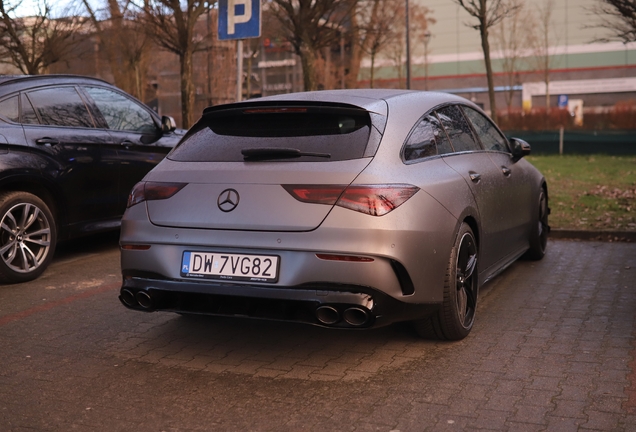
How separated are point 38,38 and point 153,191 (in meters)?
23.1

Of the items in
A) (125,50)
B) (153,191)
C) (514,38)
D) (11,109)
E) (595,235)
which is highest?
(514,38)

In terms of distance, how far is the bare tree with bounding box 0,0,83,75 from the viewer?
23734 millimetres

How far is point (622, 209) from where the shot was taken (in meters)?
10.7

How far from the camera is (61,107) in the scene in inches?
301

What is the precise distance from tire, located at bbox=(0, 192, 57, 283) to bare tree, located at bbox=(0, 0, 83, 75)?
17.5 metres

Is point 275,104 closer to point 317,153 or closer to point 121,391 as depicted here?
point 317,153

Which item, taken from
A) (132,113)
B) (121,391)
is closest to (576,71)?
(132,113)

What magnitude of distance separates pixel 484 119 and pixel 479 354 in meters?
2.56

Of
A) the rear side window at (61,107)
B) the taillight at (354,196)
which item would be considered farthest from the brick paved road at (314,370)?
the rear side window at (61,107)

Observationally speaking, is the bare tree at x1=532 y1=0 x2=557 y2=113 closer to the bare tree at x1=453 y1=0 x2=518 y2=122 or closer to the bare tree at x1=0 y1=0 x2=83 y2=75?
the bare tree at x1=453 y1=0 x2=518 y2=122

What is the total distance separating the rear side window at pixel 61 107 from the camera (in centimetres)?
738

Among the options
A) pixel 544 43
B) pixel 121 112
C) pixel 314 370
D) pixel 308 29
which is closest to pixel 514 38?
pixel 544 43

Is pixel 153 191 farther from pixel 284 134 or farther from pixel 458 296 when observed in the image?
pixel 458 296

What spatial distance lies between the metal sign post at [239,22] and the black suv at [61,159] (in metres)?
1.33
